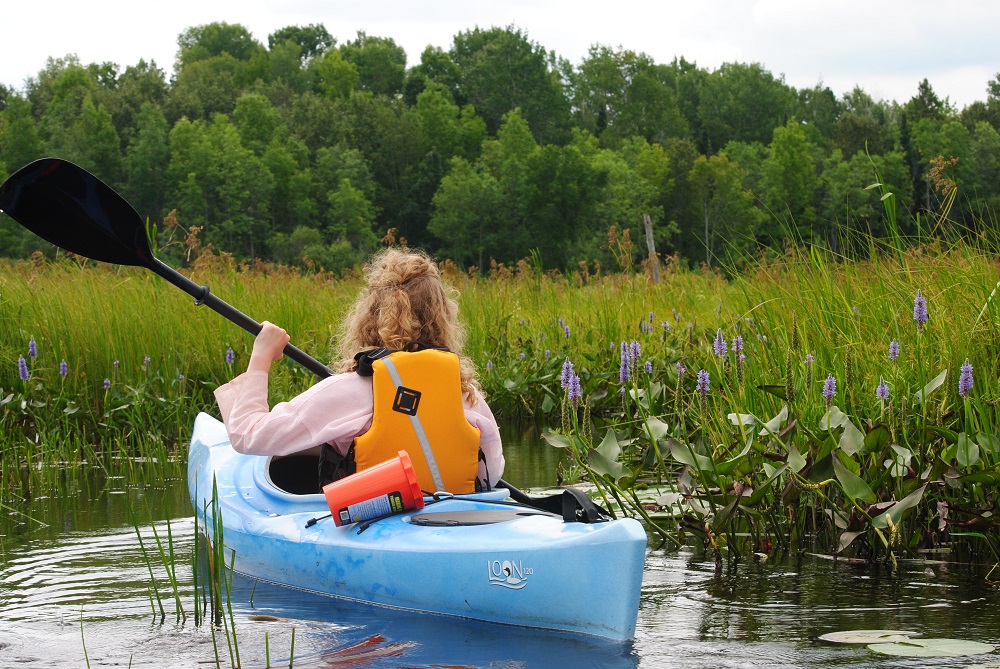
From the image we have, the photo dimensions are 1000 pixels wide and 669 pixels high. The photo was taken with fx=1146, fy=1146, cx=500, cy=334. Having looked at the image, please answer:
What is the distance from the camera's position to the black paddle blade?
4539 millimetres

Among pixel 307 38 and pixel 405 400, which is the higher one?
pixel 307 38

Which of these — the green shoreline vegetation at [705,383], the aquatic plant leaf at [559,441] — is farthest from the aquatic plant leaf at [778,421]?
the aquatic plant leaf at [559,441]

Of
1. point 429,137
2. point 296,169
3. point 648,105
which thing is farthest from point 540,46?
point 296,169

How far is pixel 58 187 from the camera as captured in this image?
459 cm

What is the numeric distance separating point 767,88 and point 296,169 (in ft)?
148

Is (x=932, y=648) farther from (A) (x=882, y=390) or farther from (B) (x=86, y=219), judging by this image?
(B) (x=86, y=219)

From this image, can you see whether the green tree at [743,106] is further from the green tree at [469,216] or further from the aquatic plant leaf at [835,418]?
the aquatic plant leaf at [835,418]

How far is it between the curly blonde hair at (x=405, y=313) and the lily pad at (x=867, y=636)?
1.39 meters

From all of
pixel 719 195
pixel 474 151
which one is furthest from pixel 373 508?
pixel 474 151

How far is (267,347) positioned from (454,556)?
109 centimetres

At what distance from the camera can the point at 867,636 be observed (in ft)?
9.87

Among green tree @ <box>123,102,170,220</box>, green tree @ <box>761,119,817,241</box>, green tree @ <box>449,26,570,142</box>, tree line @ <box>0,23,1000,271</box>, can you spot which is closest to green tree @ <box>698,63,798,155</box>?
tree line @ <box>0,23,1000,271</box>

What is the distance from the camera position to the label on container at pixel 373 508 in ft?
11.5

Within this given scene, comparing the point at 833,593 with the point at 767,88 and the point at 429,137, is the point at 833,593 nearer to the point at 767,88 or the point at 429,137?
the point at 429,137
